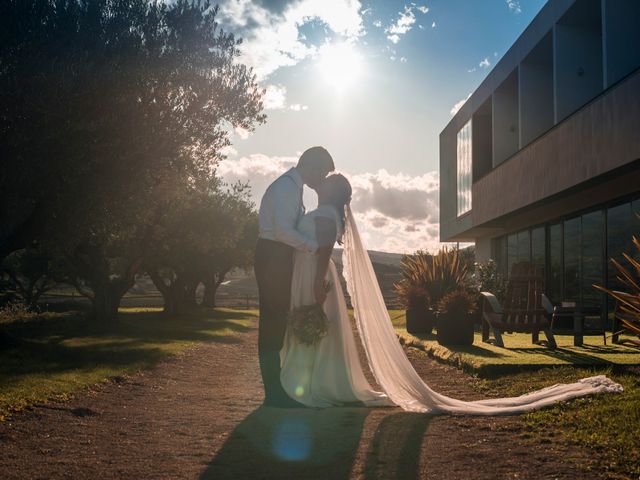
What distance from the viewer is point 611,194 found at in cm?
1753

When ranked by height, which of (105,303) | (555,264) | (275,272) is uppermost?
(555,264)

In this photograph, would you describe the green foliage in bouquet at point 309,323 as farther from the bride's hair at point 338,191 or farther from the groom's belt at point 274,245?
the bride's hair at point 338,191

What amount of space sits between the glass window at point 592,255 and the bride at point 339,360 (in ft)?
43.8

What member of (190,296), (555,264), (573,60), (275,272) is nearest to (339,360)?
(275,272)

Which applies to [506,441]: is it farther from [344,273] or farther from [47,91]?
[47,91]

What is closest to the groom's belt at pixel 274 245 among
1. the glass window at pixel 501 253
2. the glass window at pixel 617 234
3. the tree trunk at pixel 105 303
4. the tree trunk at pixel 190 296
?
the glass window at pixel 617 234

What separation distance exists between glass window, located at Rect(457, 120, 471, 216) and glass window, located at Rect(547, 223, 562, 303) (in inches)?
411

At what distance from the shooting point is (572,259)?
20.7m

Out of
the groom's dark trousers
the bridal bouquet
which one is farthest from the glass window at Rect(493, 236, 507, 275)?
the groom's dark trousers

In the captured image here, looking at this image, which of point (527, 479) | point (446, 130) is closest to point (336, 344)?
point (527, 479)

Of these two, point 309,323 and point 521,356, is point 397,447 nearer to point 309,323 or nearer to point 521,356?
point 309,323

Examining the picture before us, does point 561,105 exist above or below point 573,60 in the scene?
below

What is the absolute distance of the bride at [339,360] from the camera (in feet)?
19.4

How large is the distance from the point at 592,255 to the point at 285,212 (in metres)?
15.5
